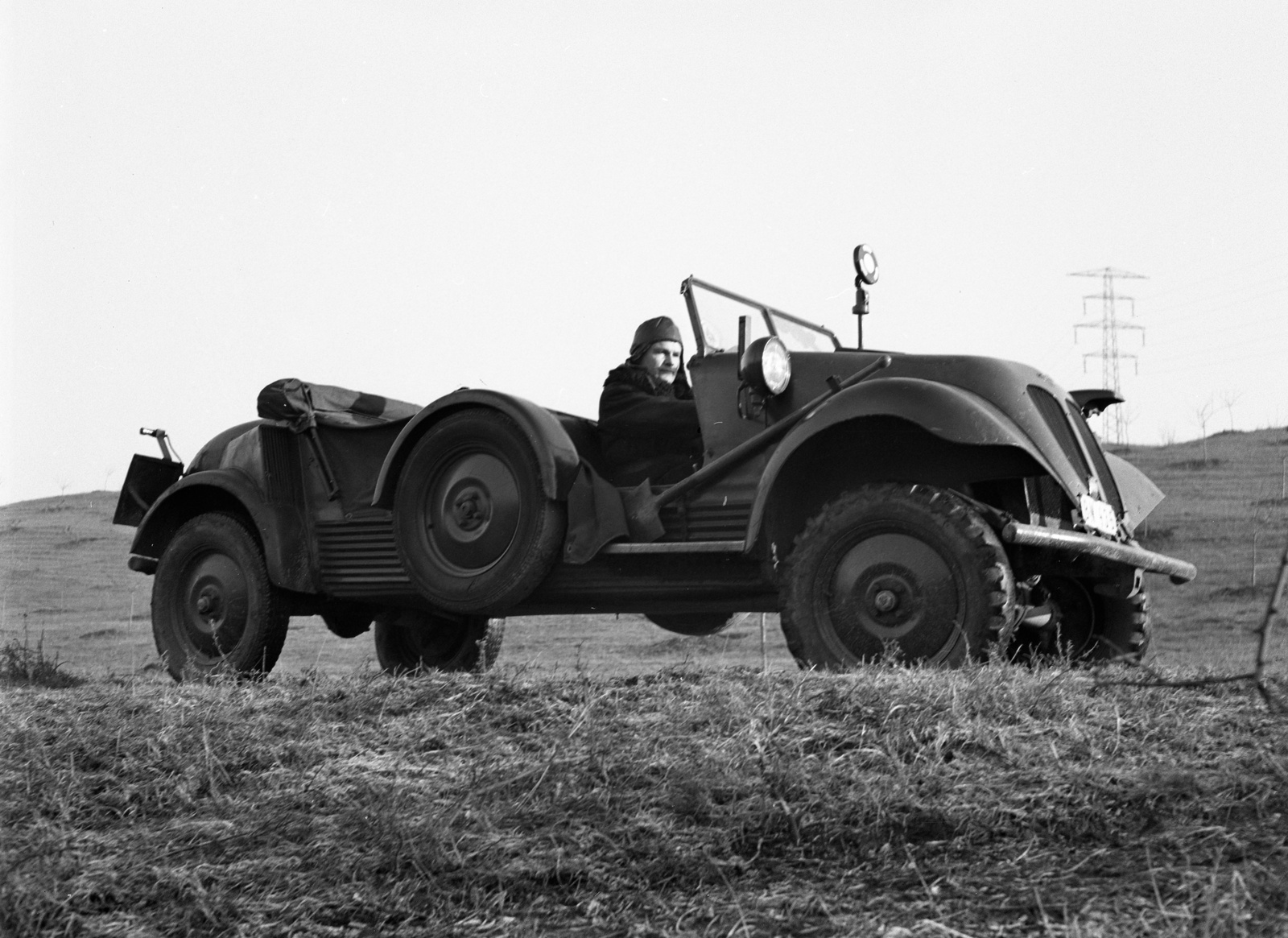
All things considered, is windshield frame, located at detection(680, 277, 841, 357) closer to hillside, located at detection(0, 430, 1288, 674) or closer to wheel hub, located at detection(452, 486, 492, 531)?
wheel hub, located at detection(452, 486, 492, 531)

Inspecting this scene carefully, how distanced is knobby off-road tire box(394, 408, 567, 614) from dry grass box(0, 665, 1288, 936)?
177cm

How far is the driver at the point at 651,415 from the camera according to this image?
6.63m

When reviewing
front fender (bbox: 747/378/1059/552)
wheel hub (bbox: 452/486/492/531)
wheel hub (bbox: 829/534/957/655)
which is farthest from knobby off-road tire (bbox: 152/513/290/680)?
wheel hub (bbox: 829/534/957/655)

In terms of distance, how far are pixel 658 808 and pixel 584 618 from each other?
20.9m

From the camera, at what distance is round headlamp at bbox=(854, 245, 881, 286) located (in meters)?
7.45

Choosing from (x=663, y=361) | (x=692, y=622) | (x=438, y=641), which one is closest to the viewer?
(x=663, y=361)

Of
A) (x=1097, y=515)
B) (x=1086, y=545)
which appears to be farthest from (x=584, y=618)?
(x=1086, y=545)

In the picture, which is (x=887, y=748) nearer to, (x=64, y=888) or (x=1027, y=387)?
(x=64, y=888)

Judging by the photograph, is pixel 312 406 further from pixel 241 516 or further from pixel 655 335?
pixel 655 335

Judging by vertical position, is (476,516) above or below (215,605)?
above

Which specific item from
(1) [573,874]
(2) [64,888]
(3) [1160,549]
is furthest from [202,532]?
(3) [1160,549]

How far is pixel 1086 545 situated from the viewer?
5.51 metres

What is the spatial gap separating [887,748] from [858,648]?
1.74 metres

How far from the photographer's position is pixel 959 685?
420 centimetres
